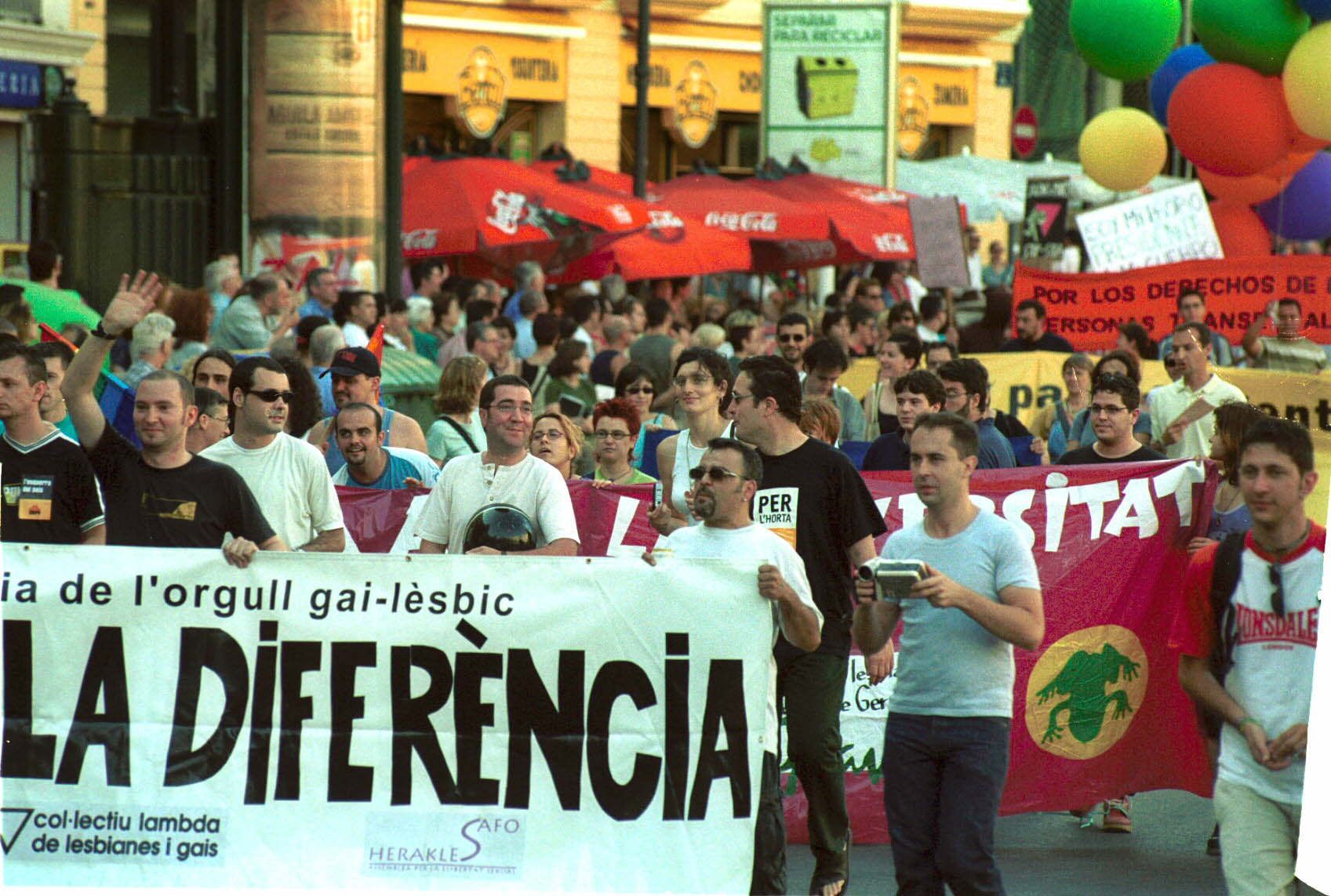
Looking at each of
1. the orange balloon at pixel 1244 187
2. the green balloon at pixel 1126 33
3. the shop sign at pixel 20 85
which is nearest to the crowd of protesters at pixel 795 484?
the green balloon at pixel 1126 33

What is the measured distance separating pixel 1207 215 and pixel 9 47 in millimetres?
10068

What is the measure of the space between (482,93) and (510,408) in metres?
24.3

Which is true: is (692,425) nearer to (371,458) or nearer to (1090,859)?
(371,458)

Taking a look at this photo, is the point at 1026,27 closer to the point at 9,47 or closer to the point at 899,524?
the point at 9,47

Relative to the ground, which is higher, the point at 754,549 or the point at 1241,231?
the point at 1241,231

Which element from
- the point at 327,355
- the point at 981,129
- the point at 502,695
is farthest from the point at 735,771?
the point at 981,129

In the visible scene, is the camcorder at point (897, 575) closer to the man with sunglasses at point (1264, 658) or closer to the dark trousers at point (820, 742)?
the man with sunglasses at point (1264, 658)

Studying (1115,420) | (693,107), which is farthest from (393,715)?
(693,107)

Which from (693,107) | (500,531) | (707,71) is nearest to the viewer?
(500,531)

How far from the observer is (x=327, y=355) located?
37.0ft

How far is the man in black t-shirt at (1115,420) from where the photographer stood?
898cm

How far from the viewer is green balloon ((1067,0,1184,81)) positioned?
52.1 feet

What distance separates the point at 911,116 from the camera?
→ 1517 inches

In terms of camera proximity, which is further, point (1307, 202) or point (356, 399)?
point (1307, 202)
